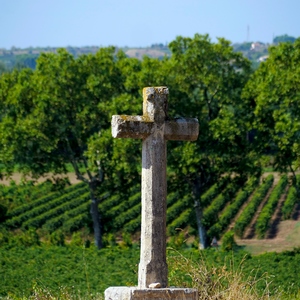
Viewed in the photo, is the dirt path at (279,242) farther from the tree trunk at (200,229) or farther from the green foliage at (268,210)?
the tree trunk at (200,229)

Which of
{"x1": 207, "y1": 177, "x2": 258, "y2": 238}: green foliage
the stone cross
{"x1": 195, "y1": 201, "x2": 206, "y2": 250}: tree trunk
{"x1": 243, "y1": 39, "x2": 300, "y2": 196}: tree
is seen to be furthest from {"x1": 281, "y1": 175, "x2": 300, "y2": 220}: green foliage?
the stone cross

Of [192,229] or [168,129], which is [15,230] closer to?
[192,229]

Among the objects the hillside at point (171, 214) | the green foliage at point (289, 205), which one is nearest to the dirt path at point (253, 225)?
the hillside at point (171, 214)

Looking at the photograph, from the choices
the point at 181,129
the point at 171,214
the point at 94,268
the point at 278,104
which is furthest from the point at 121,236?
the point at 181,129

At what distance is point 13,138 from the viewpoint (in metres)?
31.7

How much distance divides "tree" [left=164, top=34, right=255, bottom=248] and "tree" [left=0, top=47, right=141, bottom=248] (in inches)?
105

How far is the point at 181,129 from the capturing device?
9477 millimetres

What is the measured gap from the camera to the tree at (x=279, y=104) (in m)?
29.5

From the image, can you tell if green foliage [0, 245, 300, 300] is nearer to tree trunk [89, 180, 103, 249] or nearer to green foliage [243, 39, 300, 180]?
green foliage [243, 39, 300, 180]

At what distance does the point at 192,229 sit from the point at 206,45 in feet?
29.0

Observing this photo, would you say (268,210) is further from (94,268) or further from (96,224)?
(94,268)

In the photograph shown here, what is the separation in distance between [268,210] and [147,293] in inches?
1292

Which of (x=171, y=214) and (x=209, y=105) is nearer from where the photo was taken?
(x=209, y=105)

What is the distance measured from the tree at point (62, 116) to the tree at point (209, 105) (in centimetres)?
266
